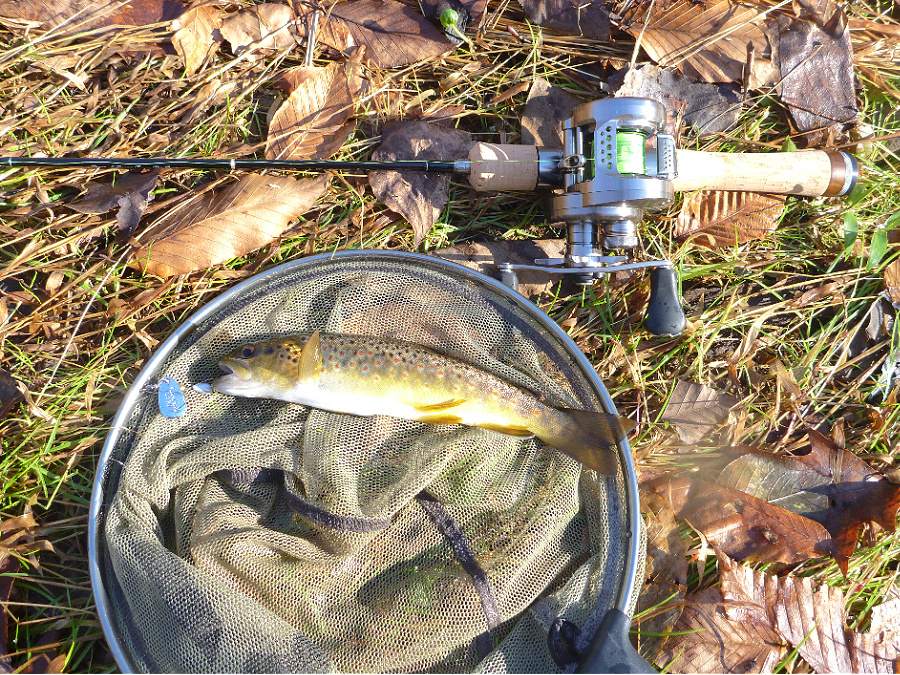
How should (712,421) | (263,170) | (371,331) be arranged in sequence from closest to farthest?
(371,331) → (263,170) → (712,421)

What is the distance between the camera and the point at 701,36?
101 inches

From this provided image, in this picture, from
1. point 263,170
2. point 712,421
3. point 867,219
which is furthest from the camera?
point 867,219

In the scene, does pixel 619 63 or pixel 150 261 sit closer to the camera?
pixel 150 261

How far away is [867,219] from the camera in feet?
8.86

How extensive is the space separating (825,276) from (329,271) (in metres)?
2.22

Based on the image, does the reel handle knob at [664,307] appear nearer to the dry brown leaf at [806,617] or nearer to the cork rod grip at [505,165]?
the cork rod grip at [505,165]

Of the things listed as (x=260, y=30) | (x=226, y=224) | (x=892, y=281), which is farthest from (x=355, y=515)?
(x=892, y=281)

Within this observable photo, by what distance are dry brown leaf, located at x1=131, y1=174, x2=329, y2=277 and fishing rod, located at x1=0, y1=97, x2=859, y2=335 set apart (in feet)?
0.32

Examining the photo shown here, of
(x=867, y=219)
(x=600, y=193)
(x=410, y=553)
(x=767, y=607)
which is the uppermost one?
(x=600, y=193)

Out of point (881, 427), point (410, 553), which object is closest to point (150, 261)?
point (410, 553)

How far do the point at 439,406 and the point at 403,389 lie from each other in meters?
0.14

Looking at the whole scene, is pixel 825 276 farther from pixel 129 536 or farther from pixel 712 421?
pixel 129 536

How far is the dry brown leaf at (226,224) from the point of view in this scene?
2.18 m

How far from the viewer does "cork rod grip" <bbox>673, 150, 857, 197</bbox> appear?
7.34ft
